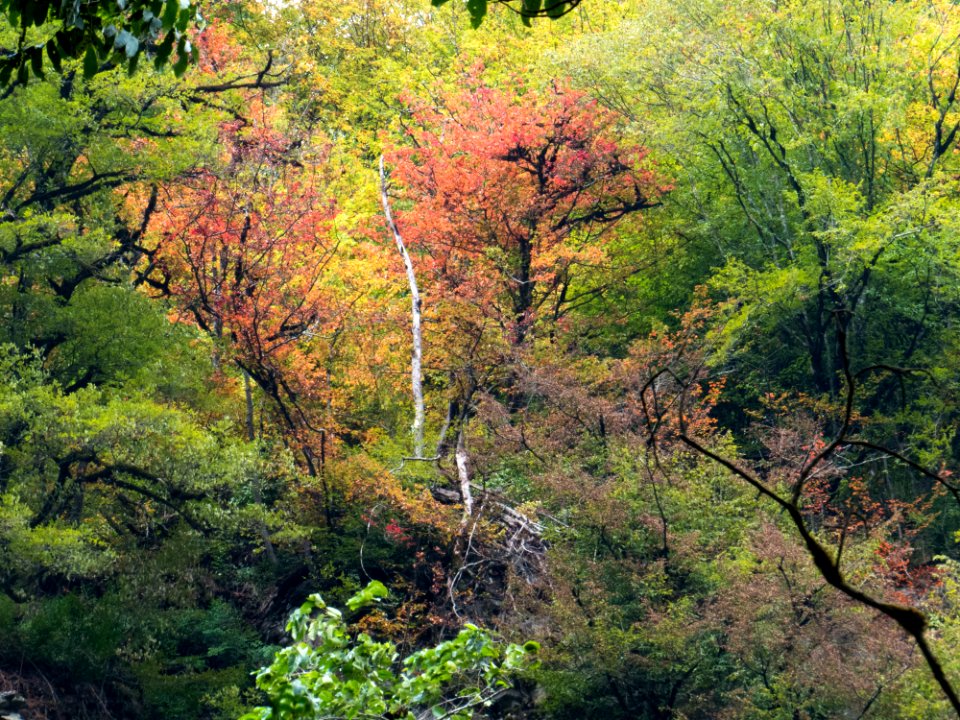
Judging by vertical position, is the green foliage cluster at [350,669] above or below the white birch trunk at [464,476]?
above

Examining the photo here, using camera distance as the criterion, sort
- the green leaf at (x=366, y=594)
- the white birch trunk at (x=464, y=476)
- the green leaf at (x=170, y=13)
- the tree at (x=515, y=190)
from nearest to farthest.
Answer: the green leaf at (x=170, y=13), the green leaf at (x=366, y=594), the white birch trunk at (x=464, y=476), the tree at (x=515, y=190)

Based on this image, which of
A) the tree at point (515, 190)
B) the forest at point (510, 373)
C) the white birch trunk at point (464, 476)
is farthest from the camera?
the tree at point (515, 190)

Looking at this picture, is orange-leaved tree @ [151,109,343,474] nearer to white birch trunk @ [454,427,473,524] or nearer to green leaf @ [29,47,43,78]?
white birch trunk @ [454,427,473,524]

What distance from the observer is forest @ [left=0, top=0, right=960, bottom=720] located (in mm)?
11383

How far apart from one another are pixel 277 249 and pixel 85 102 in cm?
369

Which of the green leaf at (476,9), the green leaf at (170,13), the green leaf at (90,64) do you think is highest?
the green leaf at (476,9)

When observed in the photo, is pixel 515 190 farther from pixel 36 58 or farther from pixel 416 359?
pixel 36 58

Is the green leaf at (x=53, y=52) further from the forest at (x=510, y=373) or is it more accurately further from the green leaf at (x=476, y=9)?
the forest at (x=510, y=373)

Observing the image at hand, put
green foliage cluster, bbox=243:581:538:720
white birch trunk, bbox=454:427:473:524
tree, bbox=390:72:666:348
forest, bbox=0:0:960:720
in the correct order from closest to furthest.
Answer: green foliage cluster, bbox=243:581:538:720
forest, bbox=0:0:960:720
white birch trunk, bbox=454:427:473:524
tree, bbox=390:72:666:348

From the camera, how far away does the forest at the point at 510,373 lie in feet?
37.3

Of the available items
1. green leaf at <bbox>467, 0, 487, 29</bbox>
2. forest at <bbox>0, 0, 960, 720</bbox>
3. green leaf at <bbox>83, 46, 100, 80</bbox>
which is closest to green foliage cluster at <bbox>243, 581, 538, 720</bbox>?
green leaf at <bbox>83, 46, 100, 80</bbox>

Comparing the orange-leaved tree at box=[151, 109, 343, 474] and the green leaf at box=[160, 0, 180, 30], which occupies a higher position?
the green leaf at box=[160, 0, 180, 30]

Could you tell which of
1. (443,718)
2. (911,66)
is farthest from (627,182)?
(443,718)

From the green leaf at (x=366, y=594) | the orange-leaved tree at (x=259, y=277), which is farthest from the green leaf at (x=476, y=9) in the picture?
the orange-leaved tree at (x=259, y=277)
